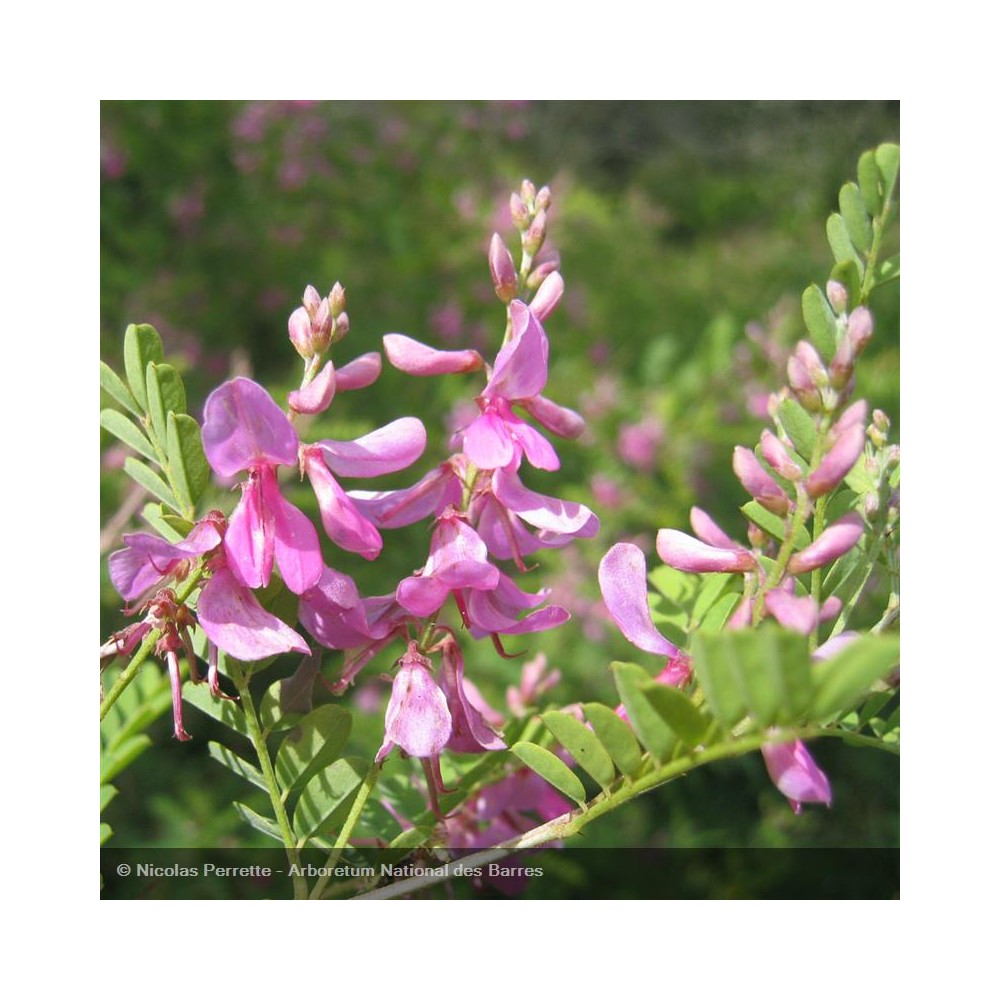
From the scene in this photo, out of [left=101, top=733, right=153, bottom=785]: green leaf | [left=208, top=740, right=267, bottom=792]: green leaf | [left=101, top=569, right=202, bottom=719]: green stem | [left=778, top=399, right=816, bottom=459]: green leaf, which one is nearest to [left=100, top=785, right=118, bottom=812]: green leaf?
[left=101, top=733, right=153, bottom=785]: green leaf

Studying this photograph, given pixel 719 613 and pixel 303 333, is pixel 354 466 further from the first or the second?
pixel 719 613

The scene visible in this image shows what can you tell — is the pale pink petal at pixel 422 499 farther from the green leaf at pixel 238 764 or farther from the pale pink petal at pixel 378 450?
the green leaf at pixel 238 764

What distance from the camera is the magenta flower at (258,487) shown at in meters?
0.61

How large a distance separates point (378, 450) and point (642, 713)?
23 centimetres

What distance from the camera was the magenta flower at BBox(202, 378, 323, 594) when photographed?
611 millimetres

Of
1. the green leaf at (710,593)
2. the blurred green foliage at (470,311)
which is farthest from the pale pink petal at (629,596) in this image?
the blurred green foliage at (470,311)

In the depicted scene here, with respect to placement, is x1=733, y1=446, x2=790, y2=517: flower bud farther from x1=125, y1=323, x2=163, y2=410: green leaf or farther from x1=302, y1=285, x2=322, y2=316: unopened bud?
x1=125, y1=323, x2=163, y2=410: green leaf

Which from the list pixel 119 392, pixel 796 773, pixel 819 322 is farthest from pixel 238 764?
pixel 819 322

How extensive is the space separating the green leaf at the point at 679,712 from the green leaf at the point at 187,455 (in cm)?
30

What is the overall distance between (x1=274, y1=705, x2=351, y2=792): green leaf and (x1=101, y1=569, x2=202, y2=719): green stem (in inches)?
4.8

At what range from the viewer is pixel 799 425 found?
23.5 inches

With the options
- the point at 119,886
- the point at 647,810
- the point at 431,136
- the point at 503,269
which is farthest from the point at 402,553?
the point at 431,136

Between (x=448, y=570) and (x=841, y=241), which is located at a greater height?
(x=841, y=241)
